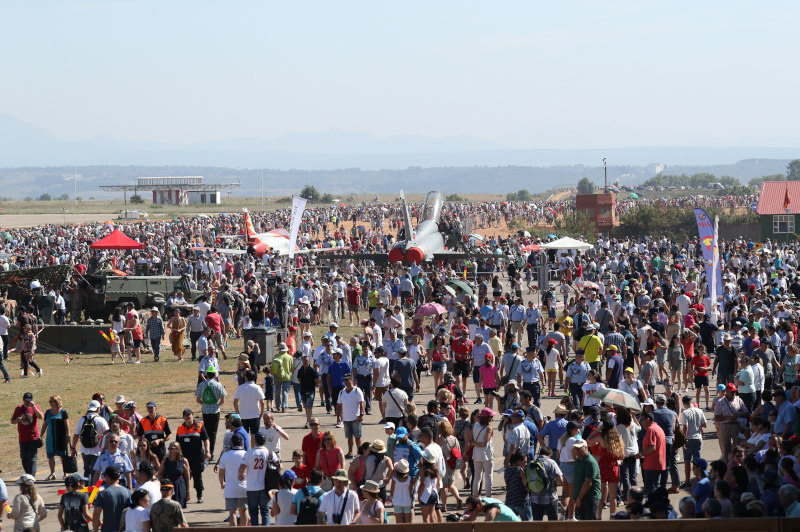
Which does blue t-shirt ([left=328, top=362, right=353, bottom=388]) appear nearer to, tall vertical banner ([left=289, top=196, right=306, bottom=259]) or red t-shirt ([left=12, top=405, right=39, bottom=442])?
red t-shirt ([left=12, top=405, right=39, bottom=442])

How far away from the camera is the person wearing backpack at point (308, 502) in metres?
9.86

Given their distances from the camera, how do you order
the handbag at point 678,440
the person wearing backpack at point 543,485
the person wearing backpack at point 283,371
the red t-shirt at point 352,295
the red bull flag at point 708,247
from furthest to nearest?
the red t-shirt at point 352,295 < the red bull flag at point 708,247 < the person wearing backpack at point 283,371 < the handbag at point 678,440 < the person wearing backpack at point 543,485

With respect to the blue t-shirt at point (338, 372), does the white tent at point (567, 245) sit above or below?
above

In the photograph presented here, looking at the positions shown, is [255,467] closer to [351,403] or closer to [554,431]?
[351,403]

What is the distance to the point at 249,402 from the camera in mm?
→ 14430

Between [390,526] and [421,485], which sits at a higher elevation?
[390,526]

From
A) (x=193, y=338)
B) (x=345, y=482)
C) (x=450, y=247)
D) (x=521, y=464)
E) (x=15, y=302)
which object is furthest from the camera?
(x=450, y=247)

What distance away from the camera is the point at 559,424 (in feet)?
39.7

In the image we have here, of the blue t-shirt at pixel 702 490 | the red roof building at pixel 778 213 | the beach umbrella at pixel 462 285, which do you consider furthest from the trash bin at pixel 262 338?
the red roof building at pixel 778 213

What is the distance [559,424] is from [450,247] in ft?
104

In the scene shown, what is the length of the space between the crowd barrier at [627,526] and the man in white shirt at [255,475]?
3.38 meters

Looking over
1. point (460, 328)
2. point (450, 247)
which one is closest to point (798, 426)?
point (460, 328)

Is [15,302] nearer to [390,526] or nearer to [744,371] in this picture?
[744,371]

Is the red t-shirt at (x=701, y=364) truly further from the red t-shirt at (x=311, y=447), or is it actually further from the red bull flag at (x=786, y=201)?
the red bull flag at (x=786, y=201)
